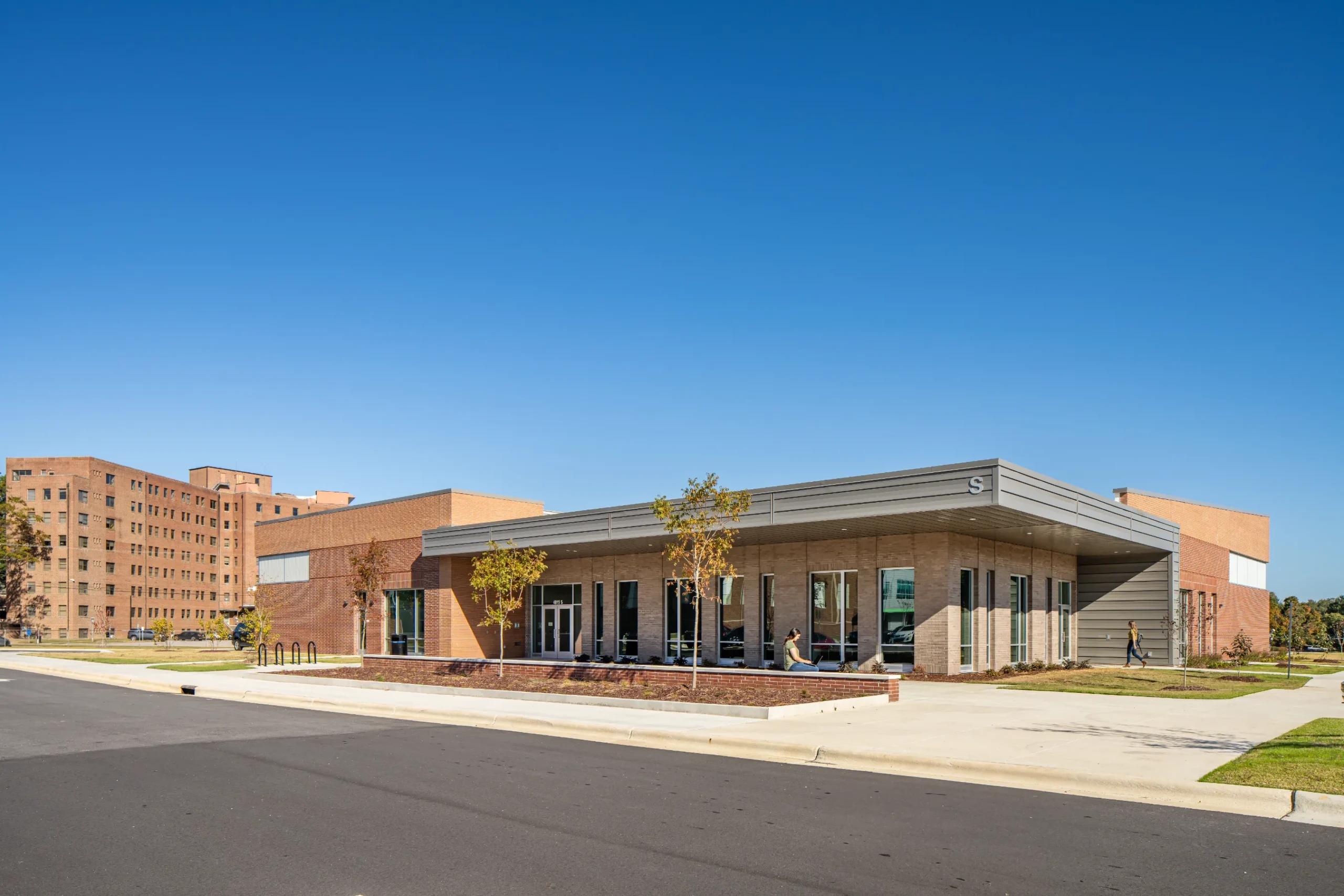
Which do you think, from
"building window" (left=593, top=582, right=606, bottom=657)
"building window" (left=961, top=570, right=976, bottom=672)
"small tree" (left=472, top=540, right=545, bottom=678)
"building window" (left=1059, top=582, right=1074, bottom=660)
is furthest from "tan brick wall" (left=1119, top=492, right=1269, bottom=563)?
"small tree" (left=472, top=540, right=545, bottom=678)

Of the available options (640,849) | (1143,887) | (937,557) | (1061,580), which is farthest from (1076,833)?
(1061,580)

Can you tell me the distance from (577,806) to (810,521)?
1723 cm

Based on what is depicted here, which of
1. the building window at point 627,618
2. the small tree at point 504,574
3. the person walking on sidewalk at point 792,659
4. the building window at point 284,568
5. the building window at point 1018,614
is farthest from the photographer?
the building window at point 284,568

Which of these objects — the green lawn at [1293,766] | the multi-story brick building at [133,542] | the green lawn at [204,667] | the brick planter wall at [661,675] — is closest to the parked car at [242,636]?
the green lawn at [204,667]

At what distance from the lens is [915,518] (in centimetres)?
2541

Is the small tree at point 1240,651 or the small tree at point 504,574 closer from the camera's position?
the small tree at point 504,574

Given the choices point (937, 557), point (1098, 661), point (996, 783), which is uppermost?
point (937, 557)

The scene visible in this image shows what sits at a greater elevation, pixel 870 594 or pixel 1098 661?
pixel 870 594

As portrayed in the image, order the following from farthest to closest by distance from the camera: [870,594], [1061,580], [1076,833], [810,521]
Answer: [1061,580]
[870,594]
[810,521]
[1076,833]

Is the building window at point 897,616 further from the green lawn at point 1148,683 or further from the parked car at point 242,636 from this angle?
the parked car at point 242,636

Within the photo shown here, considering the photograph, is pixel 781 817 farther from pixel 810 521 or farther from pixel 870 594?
pixel 870 594

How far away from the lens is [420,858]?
7.70 metres

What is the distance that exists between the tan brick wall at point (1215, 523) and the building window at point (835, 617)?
52.9ft

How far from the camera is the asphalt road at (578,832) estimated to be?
23.5 feet
